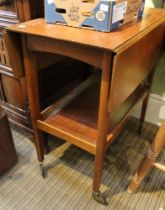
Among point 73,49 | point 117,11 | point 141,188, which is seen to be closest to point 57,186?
point 141,188

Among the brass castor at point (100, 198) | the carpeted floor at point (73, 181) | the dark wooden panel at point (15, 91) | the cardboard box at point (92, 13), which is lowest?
the carpeted floor at point (73, 181)

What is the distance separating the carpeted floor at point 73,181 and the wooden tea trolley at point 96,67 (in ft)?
0.28

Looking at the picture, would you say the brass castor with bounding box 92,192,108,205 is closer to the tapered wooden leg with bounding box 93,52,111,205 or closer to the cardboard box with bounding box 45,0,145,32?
the tapered wooden leg with bounding box 93,52,111,205

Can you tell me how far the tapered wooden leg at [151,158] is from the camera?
0.92m

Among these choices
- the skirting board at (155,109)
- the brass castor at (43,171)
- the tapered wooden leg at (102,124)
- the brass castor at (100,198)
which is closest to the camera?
the tapered wooden leg at (102,124)

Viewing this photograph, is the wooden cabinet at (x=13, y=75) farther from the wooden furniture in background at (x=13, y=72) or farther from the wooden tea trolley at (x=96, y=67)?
the wooden tea trolley at (x=96, y=67)

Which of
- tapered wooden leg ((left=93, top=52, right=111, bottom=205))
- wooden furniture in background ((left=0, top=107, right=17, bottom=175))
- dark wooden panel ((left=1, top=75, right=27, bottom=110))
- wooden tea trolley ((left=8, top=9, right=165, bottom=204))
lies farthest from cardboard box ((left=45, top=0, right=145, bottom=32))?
wooden furniture in background ((left=0, top=107, right=17, bottom=175))

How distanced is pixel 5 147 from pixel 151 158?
75 cm

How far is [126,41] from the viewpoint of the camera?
68cm

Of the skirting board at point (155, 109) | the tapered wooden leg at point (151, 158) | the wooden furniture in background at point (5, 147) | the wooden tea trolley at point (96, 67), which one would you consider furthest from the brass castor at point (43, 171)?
the skirting board at point (155, 109)

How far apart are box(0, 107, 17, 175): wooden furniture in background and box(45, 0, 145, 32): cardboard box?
567mm

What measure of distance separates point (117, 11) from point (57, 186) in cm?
91

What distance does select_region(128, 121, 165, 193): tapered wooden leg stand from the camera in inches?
36.2

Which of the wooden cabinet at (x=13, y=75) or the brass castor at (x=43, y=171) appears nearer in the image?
the wooden cabinet at (x=13, y=75)
